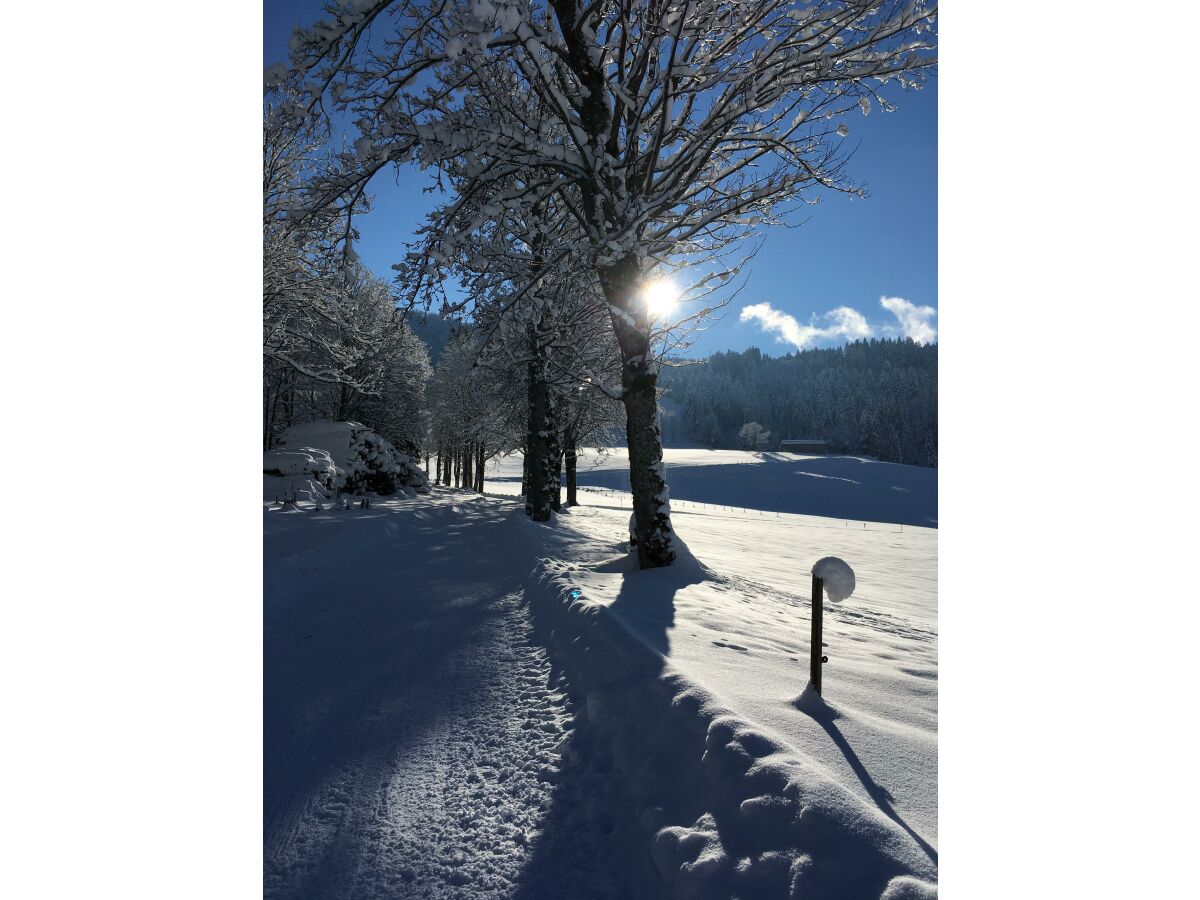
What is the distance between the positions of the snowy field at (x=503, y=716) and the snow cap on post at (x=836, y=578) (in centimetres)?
58

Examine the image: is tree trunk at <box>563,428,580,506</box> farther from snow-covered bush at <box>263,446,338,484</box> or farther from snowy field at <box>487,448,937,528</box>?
snow-covered bush at <box>263,446,338,484</box>

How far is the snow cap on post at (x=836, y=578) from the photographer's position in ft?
9.69

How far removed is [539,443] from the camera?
14.0 metres

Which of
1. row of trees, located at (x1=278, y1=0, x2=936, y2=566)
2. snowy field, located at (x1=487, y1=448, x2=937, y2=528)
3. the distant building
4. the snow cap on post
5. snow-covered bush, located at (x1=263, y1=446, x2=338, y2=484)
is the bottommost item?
snowy field, located at (x1=487, y1=448, x2=937, y2=528)

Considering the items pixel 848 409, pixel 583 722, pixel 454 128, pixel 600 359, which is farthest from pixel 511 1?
pixel 848 409

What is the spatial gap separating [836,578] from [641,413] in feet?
12.9

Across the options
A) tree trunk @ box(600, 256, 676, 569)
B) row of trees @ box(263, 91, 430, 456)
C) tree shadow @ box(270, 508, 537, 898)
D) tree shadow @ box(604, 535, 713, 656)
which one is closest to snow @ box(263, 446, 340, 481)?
row of trees @ box(263, 91, 430, 456)

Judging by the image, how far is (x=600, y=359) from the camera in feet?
41.9

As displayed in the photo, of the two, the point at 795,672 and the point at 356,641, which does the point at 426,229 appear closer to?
the point at 356,641

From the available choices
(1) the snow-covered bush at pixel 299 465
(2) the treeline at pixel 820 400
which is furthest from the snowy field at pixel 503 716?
(2) the treeline at pixel 820 400

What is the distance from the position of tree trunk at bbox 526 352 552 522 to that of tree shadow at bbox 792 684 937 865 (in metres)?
11.1

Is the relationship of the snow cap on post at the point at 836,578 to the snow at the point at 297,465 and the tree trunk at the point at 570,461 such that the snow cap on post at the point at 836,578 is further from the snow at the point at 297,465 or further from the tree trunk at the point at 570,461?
the tree trunk at the point at 570,461

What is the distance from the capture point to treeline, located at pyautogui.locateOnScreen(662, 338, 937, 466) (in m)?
73.5

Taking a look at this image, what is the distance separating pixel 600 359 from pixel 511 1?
903cm
